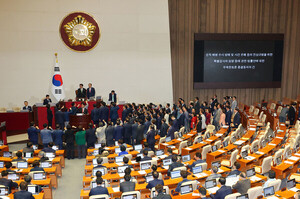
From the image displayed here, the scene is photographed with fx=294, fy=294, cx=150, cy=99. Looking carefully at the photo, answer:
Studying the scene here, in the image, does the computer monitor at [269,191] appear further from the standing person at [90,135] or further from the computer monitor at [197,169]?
the standing person at [90,135]

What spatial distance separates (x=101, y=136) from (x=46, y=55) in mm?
7489

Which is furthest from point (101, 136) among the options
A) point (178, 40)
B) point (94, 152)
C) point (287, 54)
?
point (287, 54)

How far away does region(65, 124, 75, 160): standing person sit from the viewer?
10984 mm

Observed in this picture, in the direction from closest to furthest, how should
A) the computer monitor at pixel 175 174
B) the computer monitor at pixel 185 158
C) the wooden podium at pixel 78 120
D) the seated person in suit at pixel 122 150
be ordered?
1. the computer monitor at pixel 175 174
2. the computer monitor at pixel 185 158
3. the seated person in suit at pixel 122 150
4. the wooden podium at pixel 78 120

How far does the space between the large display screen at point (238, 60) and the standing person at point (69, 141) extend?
980 centimetres

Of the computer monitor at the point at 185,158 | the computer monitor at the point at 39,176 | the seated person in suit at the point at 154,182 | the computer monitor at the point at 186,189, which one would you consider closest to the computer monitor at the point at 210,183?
the computer monitor at the point at 186,189

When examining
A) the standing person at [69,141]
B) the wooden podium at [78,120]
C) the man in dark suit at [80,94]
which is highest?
the man in dark suit at [80,94]

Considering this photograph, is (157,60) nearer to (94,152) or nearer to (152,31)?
(152,31)

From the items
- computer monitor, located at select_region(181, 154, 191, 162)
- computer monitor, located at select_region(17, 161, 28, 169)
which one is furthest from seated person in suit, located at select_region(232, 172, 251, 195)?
computer monitor, located at select_region(17, 161, 28, 169)

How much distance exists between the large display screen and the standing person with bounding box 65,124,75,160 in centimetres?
980

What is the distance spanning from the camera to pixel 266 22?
19.4 metres

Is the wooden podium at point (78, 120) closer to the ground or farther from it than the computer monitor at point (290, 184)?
farther from it

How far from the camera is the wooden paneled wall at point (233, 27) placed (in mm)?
18594

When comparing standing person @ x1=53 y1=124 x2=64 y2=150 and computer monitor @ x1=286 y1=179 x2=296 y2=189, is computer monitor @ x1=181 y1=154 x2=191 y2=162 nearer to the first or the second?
computer monitor @ x1=286 y1=179 x2=296 y2=189
